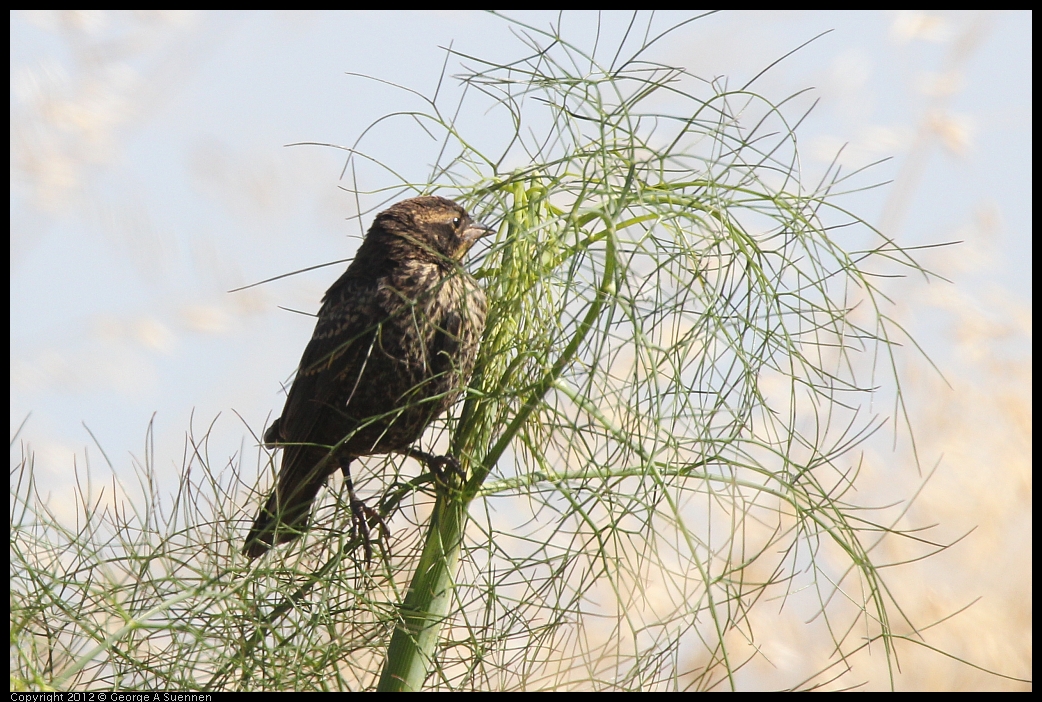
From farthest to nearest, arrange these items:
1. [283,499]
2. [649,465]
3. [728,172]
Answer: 1. [283,499]
2. [728,172]
3. [649,465]

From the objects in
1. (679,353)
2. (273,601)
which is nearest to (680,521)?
(679,353)

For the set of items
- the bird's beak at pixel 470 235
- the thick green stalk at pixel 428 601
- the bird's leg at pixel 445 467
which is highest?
the bird's beak at pixel 470 235

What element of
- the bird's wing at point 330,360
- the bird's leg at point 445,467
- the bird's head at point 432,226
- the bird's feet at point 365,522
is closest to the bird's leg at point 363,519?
the bird's feet at point 365,522

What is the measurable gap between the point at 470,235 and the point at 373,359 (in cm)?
42

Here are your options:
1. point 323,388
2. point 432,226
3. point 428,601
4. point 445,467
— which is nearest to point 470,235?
point 432,226

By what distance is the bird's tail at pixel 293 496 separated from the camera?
7.52ft

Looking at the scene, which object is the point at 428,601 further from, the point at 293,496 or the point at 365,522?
the point at 293,496

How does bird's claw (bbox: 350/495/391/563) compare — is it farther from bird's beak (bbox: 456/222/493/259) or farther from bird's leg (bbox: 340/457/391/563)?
bird's beak (bbox: 456/222/493/259)

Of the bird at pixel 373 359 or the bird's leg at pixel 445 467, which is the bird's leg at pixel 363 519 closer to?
the bird at pixel 373 359

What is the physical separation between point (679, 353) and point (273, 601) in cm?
101

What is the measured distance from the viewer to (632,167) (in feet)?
5.83

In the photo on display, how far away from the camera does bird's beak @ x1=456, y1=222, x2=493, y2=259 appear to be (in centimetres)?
265

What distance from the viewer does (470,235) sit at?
8.81ft

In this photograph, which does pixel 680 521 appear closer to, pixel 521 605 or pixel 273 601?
pixel 521 605
